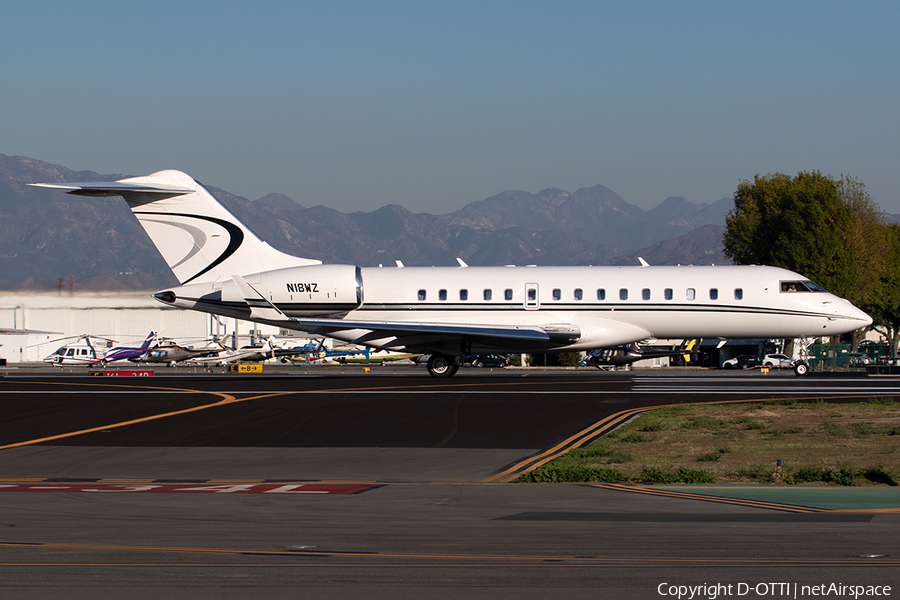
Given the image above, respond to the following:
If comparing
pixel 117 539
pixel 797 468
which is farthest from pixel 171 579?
pixel 797 468

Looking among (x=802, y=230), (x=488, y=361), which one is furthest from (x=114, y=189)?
(x=802, y=230)

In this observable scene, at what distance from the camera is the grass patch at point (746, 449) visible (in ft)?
41.9

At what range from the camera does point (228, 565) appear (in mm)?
7430

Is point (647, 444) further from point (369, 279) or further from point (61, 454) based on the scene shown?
point (369, 279)

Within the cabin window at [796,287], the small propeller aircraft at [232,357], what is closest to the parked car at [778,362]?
the cabin window at [796,287]

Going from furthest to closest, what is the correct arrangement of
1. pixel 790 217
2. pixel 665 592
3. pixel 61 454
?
1. pixel 790 217
2. pixel 61 454
3. pixel 665 592

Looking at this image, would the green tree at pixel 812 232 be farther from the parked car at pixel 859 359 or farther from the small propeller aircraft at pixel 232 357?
the small propeller aircraft at pixel 232 357

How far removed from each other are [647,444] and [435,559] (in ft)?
32.1

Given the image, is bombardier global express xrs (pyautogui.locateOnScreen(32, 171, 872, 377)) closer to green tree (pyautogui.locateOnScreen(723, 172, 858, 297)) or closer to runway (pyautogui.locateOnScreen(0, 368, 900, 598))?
runway (pyautogui.locateOnScreen(0, 368, 900, 598))

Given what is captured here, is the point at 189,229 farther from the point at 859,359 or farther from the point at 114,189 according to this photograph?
the point at 859,359

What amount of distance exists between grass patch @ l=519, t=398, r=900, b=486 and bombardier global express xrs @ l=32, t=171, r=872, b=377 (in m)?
12.9
